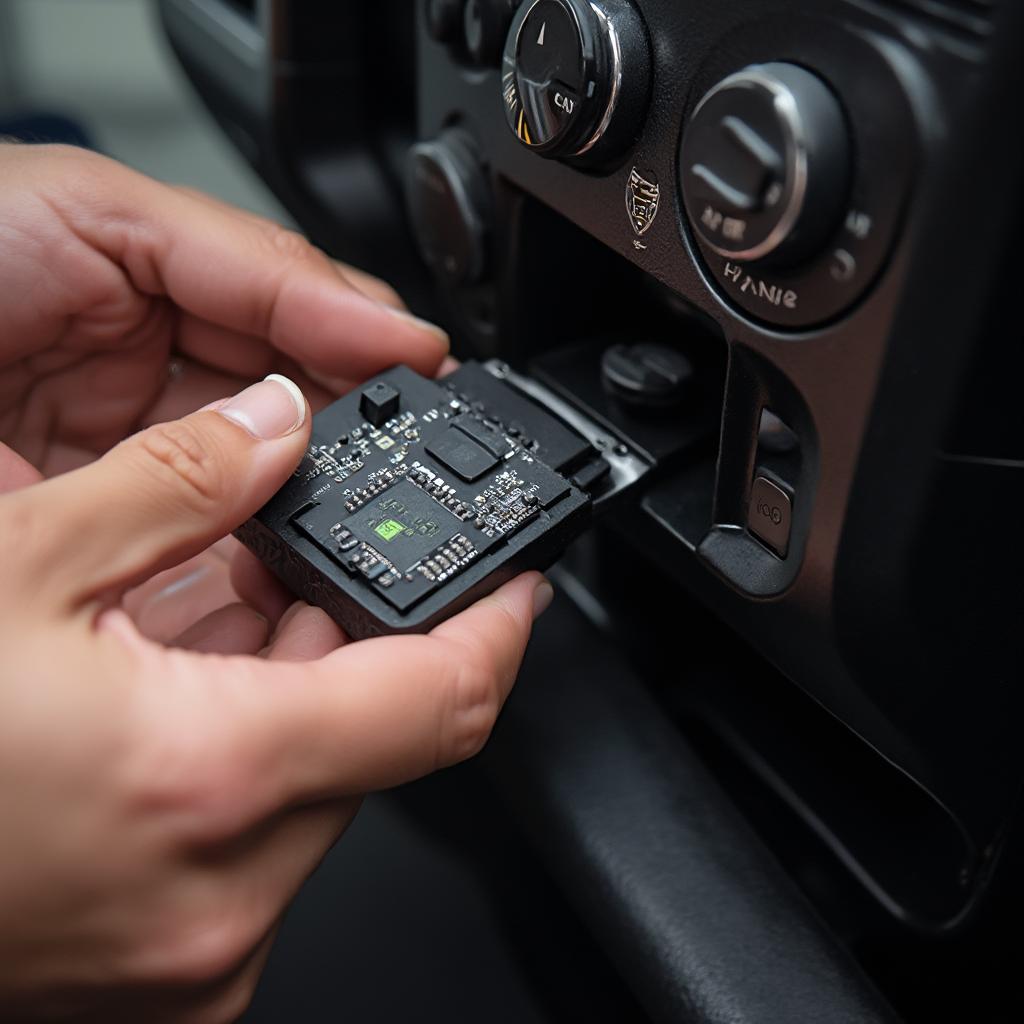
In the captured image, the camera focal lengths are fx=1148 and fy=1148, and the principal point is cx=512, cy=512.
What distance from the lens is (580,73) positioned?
1.89 ft

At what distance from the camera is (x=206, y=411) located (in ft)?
2.15

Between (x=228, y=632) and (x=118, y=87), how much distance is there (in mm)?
2449

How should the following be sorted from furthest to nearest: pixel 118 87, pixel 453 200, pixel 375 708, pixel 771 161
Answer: pixel 118 87
pixel 453 200
pixel 375 708
pixel 771 161

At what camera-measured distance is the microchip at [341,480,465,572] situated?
0.65 metres

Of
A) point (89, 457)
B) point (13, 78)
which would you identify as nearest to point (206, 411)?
point (89, 457)

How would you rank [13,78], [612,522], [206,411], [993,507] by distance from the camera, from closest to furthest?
[993,507], [206,411], [612,522], [13,78]

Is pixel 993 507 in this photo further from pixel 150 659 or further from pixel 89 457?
pixel 89 457

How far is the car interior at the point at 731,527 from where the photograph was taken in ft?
1.57

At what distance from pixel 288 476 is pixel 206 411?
0.06 metres

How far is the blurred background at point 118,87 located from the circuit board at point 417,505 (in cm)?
181

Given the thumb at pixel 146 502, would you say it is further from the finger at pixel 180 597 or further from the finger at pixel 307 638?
the finger at pixel 180 597

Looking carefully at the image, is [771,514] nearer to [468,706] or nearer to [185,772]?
[468,706]

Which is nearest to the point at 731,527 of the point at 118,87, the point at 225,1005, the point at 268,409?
the point at 268,409

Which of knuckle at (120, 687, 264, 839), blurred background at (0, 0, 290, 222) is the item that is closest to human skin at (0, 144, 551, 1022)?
knuckle at (120, 687, 264, 839)
